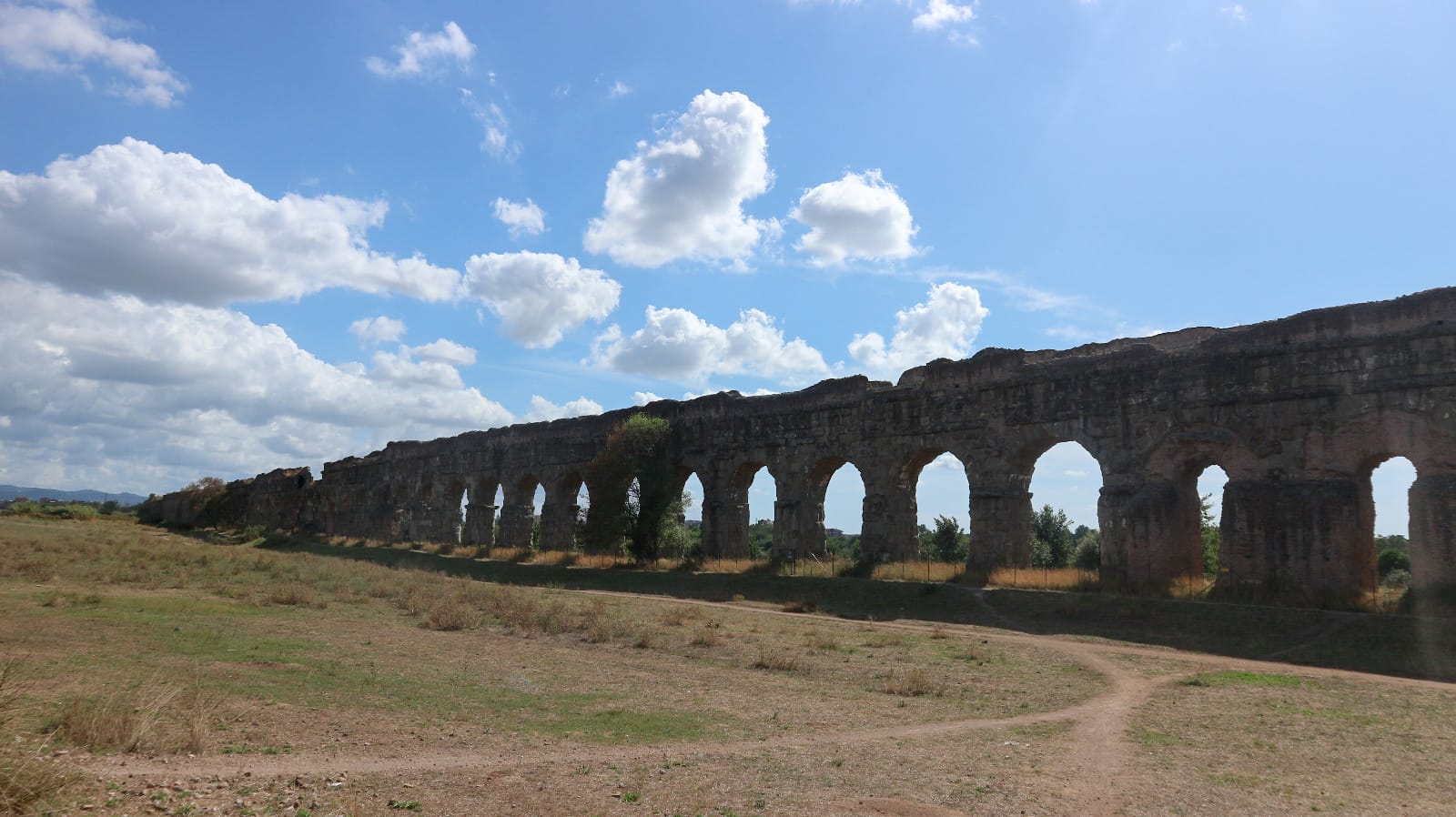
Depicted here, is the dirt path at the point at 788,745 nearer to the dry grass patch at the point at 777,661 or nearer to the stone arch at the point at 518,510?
the dry grass patch at the point at 777,661

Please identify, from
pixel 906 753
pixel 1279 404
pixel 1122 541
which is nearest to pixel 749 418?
pixel 1122 541

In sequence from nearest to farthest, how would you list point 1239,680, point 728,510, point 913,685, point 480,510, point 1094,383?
point 913,685, point 1239,680, point 1094,383, point 728,510, point 480,510

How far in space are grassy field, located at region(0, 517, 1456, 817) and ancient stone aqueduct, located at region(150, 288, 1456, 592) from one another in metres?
1.93

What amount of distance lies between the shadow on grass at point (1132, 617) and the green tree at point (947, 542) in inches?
641

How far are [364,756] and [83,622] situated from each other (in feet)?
21.0

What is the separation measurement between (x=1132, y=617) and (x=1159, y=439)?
376cm

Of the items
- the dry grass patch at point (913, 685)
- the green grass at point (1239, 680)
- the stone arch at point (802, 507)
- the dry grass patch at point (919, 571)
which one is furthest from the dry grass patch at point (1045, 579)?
the dry grass patch at point (913, 685)

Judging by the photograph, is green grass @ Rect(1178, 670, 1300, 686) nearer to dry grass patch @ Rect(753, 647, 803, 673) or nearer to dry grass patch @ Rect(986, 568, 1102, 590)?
dry grass patch @ Rect(753, 647, 803, 673)

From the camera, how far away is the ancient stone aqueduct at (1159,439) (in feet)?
45.0

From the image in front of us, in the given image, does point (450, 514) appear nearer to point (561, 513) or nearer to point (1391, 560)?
point (561, 513)

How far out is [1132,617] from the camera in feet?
45.8

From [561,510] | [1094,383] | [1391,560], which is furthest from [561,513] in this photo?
[1391,560]

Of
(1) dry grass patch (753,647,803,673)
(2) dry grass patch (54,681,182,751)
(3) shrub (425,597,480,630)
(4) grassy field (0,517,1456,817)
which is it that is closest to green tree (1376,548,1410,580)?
(4) grassy field (0,517,1456,817)

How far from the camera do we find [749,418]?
24.1 m
